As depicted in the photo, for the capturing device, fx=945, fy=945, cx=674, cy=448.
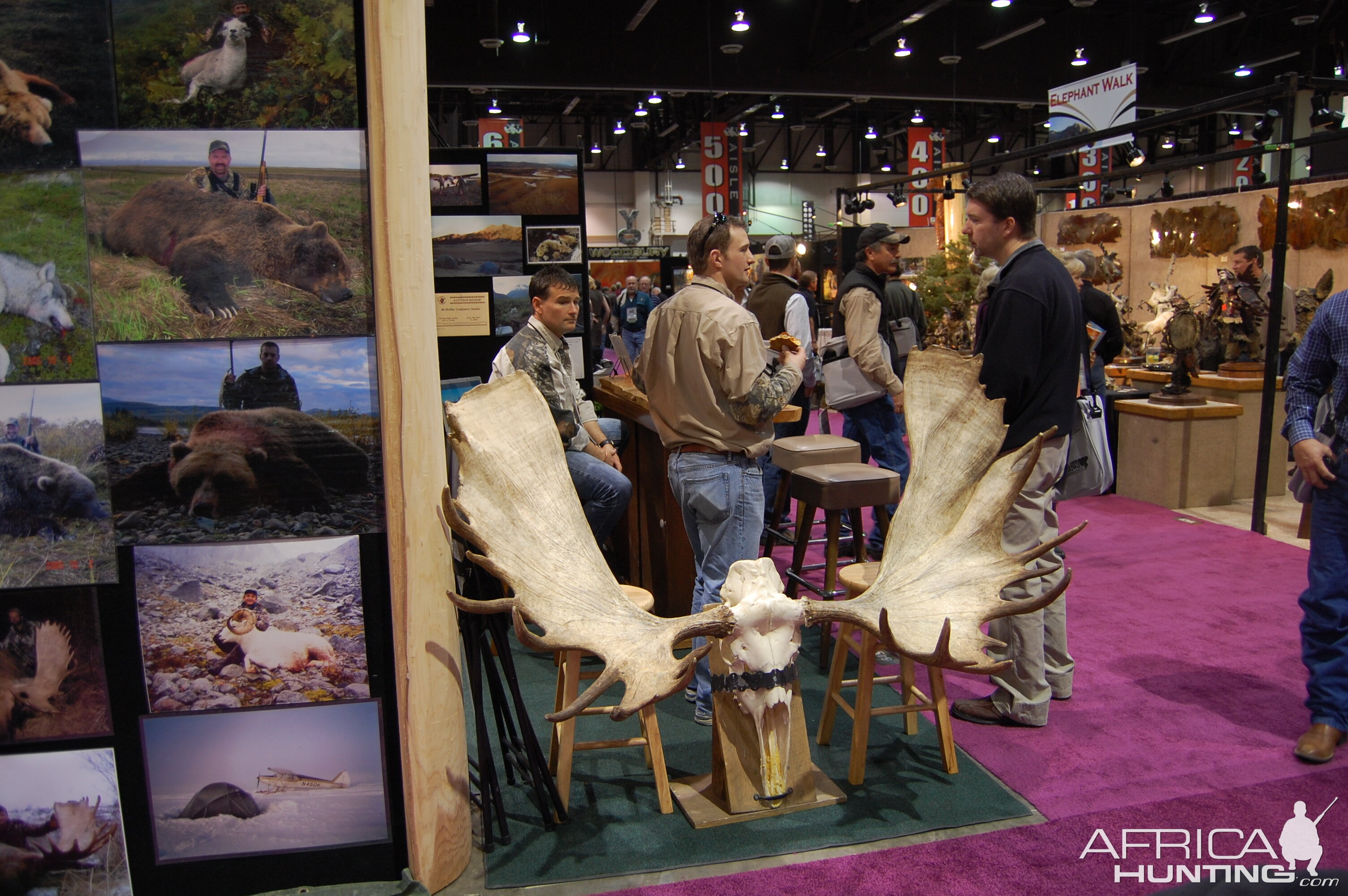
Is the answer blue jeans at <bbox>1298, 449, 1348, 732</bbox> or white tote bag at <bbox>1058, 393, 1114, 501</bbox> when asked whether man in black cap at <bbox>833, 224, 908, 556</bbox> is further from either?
blue jeans at <bbox>1298, 449, 1348, 732</bbox>

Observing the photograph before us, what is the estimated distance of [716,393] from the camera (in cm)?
312

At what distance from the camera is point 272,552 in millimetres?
2408

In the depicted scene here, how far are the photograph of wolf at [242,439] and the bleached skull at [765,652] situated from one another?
0.98 metres

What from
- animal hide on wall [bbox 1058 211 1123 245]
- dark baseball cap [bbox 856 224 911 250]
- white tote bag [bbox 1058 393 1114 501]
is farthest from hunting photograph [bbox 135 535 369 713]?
animal hide on wall [bbox 1058 211 1123 245]

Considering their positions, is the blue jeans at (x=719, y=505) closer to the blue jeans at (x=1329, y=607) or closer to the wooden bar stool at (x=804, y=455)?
the wooden bar stool at (x=804, y=455)

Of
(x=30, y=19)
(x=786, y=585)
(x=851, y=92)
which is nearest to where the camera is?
(x=30, y=19)

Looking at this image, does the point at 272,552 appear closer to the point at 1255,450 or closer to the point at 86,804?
the point at 86,804

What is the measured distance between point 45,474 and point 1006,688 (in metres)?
3.14

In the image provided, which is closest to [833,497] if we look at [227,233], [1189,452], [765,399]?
[765,399]

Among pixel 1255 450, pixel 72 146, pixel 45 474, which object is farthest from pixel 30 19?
pixel 1255 450

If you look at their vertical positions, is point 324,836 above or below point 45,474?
below

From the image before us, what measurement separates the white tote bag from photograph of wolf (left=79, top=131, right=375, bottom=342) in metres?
2.60

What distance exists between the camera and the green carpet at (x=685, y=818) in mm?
2688

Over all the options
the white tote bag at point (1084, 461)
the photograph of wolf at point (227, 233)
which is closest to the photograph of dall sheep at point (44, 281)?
the photograph of wolf at point (227, 233)
